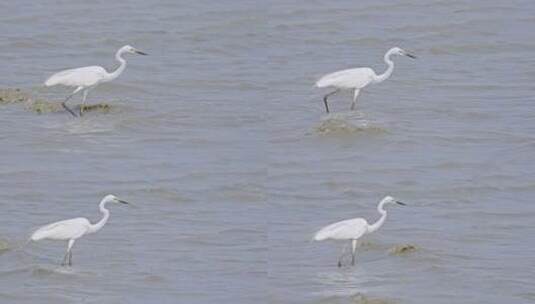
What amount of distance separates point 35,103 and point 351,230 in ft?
15.5

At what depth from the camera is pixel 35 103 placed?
1602 centimetres

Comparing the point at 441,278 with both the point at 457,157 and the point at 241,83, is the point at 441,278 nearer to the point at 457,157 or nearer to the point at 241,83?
the point at 457,157

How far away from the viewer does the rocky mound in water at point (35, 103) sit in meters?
16.0

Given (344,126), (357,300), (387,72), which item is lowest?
(357,300)

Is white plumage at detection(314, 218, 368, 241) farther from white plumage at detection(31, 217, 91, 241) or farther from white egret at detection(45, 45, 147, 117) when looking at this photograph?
white egret at detection(45, 45, 147, 117)

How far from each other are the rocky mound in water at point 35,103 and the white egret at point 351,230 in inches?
162

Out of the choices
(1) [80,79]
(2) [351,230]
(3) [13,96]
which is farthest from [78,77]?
(2) [351,230]

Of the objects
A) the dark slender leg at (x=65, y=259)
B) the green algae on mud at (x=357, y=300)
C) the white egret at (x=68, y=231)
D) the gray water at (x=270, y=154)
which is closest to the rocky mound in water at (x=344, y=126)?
the gray water at (x=270, y=154)

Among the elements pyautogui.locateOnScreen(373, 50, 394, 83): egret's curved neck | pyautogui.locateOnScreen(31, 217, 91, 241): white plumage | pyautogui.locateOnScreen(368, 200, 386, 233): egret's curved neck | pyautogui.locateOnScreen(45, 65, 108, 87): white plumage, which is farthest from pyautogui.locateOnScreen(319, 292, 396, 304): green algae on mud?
pyautogui.locateOnScreen(45, 65, 108, 87): white plumage

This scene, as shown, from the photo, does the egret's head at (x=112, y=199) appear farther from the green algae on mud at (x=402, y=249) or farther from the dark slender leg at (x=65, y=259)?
the green algae on mud at (x=402, y=249)

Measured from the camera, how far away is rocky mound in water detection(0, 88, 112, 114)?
52.3ft

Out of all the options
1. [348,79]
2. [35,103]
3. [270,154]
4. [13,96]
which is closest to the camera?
[270,154]

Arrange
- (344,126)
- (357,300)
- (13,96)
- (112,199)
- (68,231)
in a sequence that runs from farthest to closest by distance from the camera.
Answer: (13,96)
(344,126)
(112,199)
(68,231)
(357,300)

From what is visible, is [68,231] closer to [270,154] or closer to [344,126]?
[270,154]
